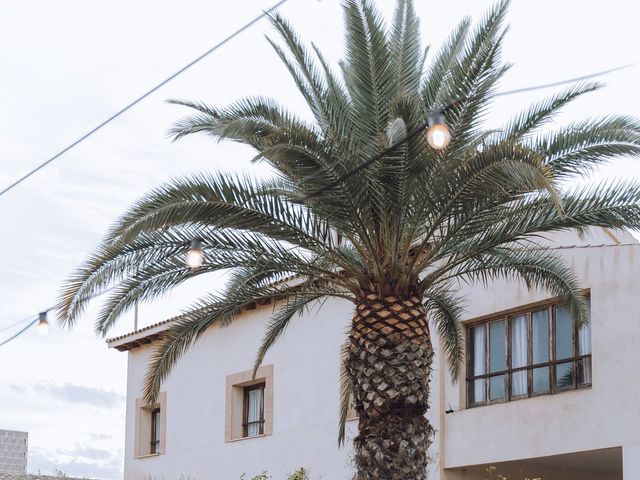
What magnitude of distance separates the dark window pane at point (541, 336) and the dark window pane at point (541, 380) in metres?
0.16

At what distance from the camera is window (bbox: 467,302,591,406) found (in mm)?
19422

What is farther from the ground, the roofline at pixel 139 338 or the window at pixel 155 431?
the roofline at pixel 139 338

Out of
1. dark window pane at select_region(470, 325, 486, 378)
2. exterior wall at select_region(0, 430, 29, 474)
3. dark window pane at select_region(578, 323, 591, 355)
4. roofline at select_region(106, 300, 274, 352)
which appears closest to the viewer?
dark window pane at select_region(578, 323, 591, 355)

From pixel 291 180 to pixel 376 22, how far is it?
2277mm

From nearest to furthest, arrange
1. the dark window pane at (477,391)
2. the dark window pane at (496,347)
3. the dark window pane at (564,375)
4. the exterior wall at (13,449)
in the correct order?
the dark window pane at (564,375) < the dark window pane at (496,347) < the dark window pane at (477,391) < the exterior wall at (13,449)

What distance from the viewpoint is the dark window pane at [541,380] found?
1981cm

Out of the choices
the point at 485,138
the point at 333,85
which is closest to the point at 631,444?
the point at 485,138

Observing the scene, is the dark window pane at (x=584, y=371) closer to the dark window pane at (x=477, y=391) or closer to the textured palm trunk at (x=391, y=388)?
the dark window pane at (x=477, y=391)

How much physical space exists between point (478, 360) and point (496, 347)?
0.49m

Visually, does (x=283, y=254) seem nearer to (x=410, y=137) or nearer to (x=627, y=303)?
(x=410, y=137)

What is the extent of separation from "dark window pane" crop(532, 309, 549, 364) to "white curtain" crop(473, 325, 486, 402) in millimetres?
1226

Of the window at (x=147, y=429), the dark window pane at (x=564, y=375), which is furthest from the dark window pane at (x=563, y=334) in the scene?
the window at (x=147, y=429)

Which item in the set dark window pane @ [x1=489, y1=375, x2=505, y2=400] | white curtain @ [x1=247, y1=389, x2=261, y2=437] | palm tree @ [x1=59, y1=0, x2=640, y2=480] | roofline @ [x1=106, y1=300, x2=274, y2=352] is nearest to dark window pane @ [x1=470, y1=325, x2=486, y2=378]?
dark window pane @ [x1=489, y1=375, x2=505, y2=400]

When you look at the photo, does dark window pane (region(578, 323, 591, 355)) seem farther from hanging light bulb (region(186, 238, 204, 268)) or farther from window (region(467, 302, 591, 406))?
hanging light bulb (region(186, 238, 204, 268))
